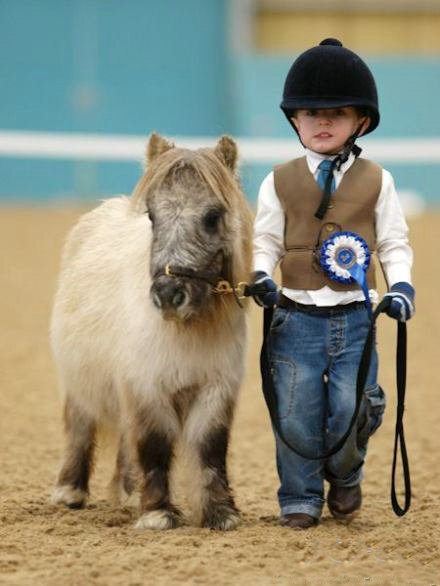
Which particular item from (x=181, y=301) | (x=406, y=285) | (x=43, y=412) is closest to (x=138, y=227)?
(x=181, y=301)

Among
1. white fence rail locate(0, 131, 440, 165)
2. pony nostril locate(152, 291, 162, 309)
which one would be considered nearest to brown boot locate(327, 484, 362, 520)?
pony nostril locate(152, 291, 162, 309)

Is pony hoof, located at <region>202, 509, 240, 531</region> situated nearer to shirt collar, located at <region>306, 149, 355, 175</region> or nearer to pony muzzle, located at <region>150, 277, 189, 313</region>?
pony muzzle, located at <region>150, 277, 189, 313</region>

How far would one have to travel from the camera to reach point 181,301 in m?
4.28

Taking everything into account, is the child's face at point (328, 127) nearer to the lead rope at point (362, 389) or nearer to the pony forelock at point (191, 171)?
the pony forelock at point (191, 171)

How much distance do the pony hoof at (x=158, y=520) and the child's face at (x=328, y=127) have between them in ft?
5.15

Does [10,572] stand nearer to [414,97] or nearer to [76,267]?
[76,267]

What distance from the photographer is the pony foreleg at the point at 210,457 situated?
183 inches

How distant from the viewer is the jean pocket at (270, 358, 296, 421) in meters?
4.66

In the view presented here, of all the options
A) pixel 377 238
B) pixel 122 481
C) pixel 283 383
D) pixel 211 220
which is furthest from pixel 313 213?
pixel 122 481

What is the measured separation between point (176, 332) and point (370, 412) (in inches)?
32.6

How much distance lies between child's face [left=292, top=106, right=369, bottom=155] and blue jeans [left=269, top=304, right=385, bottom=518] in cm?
65

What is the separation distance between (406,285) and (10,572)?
181cm

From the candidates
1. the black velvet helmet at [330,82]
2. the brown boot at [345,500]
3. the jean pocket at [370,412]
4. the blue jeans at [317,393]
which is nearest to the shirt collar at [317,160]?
the black velvet helmet at [330,82]

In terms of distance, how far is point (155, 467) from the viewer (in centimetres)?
471
